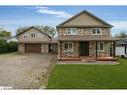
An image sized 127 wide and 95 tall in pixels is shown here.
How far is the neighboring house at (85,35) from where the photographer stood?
2920cm

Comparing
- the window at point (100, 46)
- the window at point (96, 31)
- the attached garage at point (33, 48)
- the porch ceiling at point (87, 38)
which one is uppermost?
the window at point (96, 31)

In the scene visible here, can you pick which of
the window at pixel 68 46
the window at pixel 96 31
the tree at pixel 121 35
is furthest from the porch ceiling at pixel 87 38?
the tree at pixel 121 35

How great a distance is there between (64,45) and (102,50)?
15.2 ft

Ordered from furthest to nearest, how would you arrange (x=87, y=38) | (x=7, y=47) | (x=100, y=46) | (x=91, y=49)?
(x=7, y=47) → (x=91, y=49) → (x=100, y=46) → (x=87, y=38)

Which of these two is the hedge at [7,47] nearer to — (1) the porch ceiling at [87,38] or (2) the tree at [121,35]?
(1) the porch ceiling at [87,38]

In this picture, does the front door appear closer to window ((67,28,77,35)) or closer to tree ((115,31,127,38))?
window ((67,28,77,35))

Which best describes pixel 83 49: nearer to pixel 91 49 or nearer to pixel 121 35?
pixel 91 49

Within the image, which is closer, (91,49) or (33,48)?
(91,49)

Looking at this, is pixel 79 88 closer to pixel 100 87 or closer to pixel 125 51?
pixel 100 87

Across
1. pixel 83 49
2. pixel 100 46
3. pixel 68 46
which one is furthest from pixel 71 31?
pixel 100 46

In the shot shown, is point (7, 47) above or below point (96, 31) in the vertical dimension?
below

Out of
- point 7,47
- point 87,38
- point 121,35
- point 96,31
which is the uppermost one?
point 121,35

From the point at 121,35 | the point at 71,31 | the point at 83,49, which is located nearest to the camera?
the point at 71,31

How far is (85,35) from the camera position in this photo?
29.8 m
